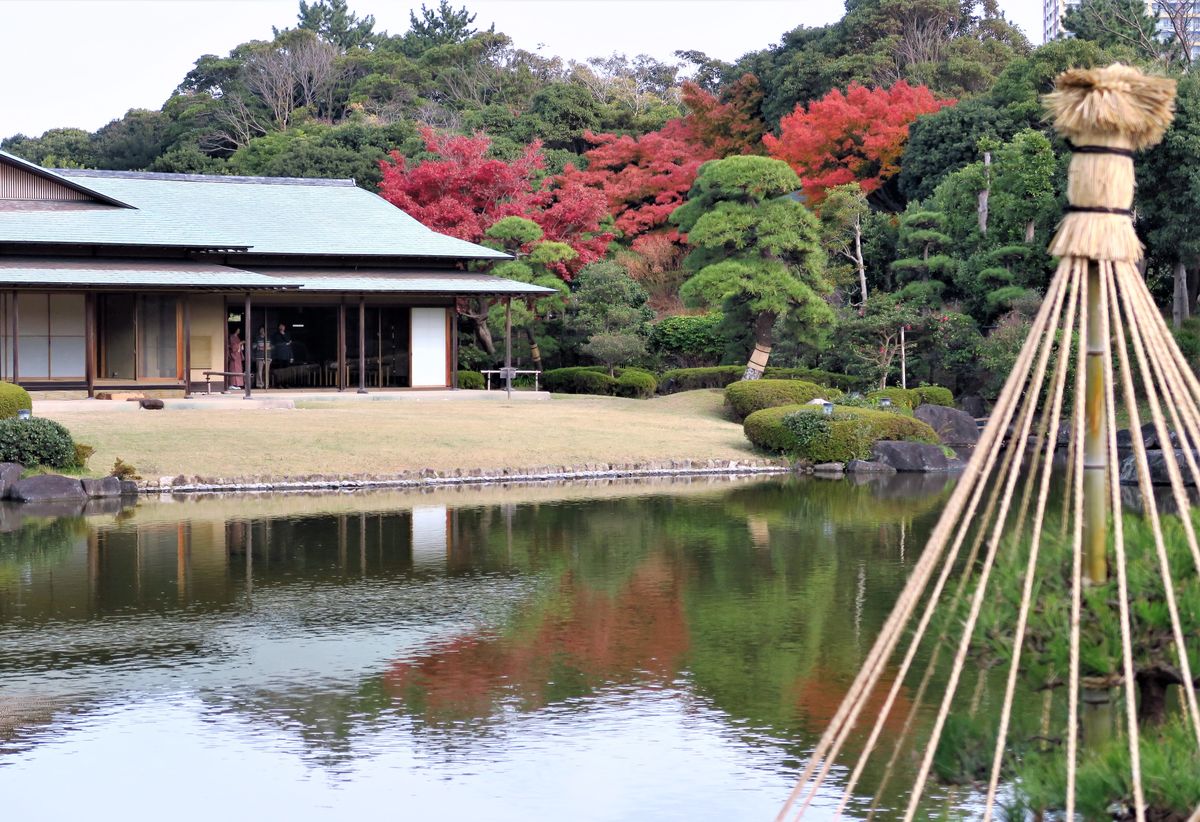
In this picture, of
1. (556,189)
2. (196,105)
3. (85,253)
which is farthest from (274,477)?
(196,105)

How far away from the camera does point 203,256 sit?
29266mm

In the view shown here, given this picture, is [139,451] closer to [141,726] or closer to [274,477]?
[274,477]

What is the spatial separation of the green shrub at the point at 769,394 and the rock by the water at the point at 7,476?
12.7 metres

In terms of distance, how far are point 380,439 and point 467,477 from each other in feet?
5.95

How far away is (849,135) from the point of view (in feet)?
131

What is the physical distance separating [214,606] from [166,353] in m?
17.7

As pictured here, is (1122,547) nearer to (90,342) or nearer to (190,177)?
(90,342)

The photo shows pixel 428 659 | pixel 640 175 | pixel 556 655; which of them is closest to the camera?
pixel 428 659

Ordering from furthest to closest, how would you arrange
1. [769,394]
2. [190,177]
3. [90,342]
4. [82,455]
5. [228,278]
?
1. [190,177]
2. [228,278]
3. [769,394]
4. [90,342]
5. [82,455]

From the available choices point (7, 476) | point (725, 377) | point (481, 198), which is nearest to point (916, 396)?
point (725, 377)

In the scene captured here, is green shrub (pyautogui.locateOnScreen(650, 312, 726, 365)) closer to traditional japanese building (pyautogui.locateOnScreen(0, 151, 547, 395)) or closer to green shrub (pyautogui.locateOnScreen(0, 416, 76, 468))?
traditional japanese building (pyautogui.locateOnScreen(0, 151, 547, 395))

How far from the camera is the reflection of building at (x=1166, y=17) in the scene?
37.2 metres

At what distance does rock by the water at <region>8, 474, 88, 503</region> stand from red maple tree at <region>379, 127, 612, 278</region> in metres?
17.6

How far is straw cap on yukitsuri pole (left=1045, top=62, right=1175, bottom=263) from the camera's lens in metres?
4.48
